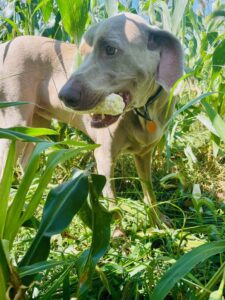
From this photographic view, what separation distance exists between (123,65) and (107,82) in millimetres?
92

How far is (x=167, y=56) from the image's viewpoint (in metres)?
1.62

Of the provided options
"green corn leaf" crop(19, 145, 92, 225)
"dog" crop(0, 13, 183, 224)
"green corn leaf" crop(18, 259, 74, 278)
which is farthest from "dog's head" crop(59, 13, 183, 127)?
"green corn leaf" crop(18, 259, 74, 278)

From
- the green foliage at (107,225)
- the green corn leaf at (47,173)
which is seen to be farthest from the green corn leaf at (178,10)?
the green corn leaf at (47,173)

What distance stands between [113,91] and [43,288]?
746mm

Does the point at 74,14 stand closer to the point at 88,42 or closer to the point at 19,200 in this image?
the point at 88,42

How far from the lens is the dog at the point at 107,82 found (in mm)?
1503

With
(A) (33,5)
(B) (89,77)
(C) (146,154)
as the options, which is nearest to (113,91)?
(B) (89,77)

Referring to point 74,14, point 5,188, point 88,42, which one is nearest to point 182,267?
point 5,188

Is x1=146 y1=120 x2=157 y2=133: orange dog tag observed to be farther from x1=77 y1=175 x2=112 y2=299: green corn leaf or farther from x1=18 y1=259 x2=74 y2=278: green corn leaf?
x1=18 y1=259 x2=74 y2=278: green corn leaf

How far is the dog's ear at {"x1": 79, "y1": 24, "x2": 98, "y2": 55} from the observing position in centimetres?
166

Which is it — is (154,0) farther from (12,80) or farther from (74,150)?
(74,150)

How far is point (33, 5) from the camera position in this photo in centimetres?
284

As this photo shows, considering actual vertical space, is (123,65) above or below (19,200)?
above

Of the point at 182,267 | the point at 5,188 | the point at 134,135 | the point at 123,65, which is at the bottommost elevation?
the point at 134,135
